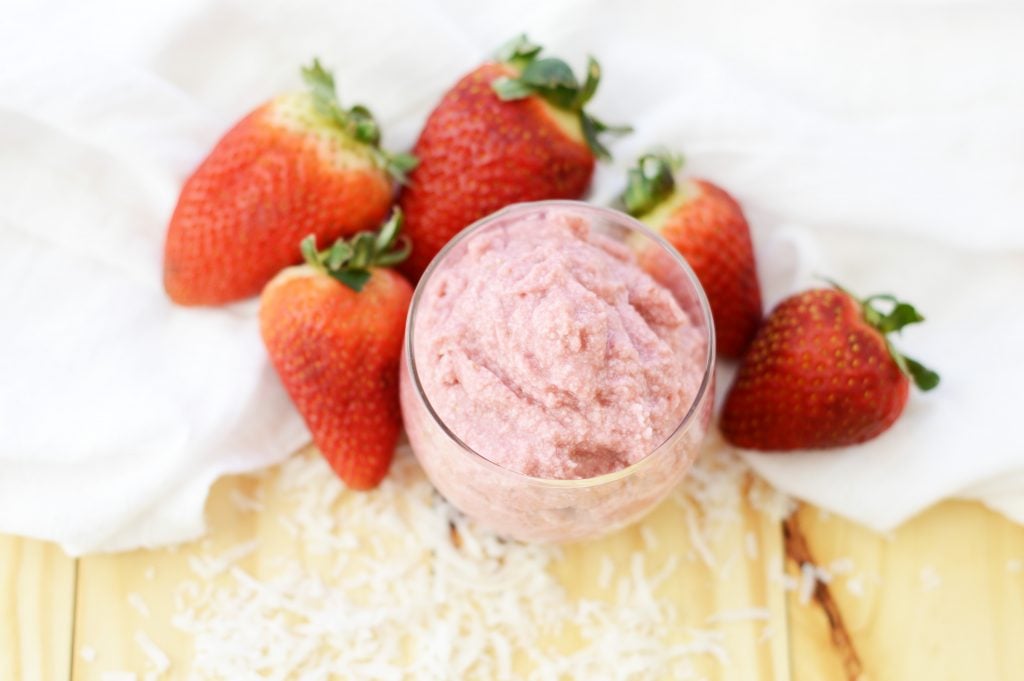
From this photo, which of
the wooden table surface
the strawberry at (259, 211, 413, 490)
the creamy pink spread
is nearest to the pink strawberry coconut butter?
the creamy pink spread

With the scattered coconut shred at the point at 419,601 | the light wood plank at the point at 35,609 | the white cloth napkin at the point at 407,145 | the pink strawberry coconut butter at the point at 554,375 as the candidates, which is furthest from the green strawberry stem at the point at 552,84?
the light wood plank at the point at 35,609

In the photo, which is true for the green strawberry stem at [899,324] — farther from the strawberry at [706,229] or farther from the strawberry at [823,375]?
the strawberry at [706,229]

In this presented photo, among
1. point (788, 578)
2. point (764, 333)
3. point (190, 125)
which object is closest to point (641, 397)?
point (764, 333)

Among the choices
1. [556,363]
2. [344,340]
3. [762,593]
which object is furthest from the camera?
[762,593]

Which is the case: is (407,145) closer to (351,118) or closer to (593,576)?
(351,118)

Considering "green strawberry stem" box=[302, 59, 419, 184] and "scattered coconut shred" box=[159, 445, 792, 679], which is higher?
"green strawberry stem" box=[302, 59, 419, 184]

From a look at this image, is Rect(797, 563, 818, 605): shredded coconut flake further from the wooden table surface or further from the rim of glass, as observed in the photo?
the rim of glass

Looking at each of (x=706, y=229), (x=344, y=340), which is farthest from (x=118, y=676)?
(x=706, y=229)

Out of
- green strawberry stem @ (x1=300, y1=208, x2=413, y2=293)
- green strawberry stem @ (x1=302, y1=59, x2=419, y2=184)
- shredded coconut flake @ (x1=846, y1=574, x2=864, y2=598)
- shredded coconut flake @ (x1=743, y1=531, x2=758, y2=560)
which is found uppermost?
green strawberry stem @ (x1=302, y1=59, x2=419, y2=184)
